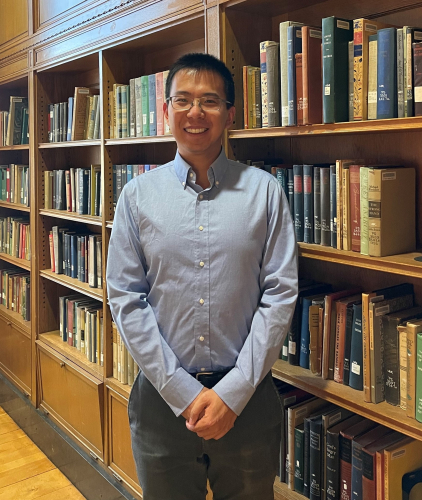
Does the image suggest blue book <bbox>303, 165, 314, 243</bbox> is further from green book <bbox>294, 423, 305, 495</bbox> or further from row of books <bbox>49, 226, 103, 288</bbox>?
row of books <bbox>49, 226, 103, 288</bbox>

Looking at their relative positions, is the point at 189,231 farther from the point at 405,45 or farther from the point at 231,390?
the point at 405,45

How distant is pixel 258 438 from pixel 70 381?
1.51 meters

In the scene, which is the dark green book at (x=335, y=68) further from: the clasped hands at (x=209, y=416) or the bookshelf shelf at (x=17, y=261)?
the bookshelf shelf at (x=17, y=261)

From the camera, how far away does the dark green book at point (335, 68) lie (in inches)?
56.2

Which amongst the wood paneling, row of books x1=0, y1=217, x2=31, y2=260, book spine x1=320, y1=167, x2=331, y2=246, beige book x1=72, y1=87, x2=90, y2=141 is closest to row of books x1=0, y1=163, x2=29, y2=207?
row of books x1=0, y1=217, x2=31, y2=260

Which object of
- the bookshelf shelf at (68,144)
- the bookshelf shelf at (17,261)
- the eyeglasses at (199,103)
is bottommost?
the bookshelf shelf at (17,261)

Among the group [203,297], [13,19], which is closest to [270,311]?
[203,297]

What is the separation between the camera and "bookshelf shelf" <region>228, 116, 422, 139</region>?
1.30m

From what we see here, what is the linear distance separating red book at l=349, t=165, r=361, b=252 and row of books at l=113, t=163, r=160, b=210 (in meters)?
0.96

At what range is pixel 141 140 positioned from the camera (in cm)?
212

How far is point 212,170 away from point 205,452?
0.74 m

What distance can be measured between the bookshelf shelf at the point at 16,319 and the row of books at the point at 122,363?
3.11 ft

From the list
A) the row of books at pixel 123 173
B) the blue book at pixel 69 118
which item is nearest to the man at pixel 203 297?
the row of books at pixel 123 173

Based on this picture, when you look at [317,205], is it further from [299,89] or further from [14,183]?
[14,183]
